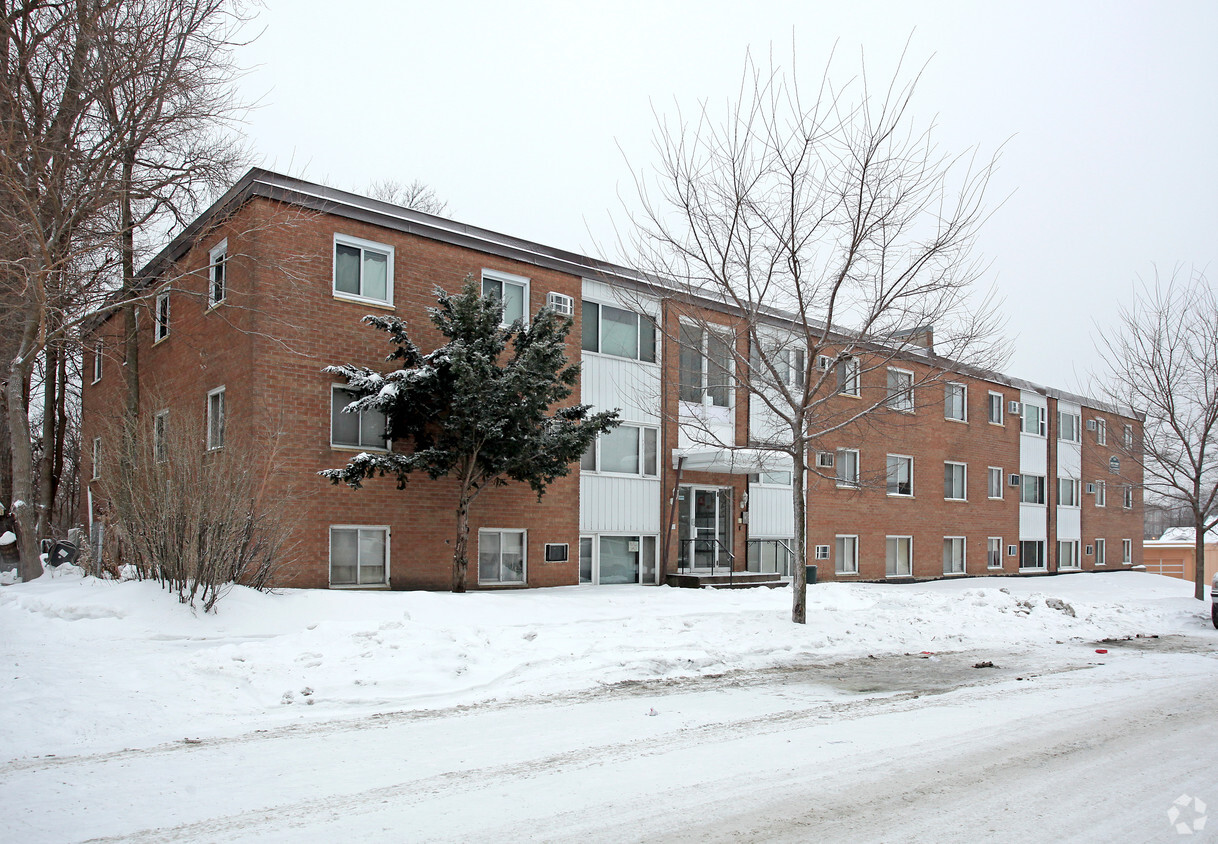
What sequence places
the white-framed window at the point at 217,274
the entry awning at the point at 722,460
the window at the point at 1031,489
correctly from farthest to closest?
the window at the point at 1031,489
the entry awning at the point at 722,460
the white-framed window at the point at 217,274

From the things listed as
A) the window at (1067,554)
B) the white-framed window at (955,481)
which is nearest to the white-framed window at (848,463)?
the white-framed window at (955,481)

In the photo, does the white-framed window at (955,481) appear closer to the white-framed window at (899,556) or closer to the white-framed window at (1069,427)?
the white-framed window at (899,556)

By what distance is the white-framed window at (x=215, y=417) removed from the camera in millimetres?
16188

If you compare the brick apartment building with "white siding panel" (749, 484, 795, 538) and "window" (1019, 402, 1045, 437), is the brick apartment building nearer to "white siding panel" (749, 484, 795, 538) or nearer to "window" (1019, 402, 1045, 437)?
"white siding panel" (749, 484, 795, 538)

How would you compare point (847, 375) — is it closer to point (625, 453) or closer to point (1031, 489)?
point (625, 453)

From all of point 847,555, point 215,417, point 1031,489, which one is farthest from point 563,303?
point 1031,489

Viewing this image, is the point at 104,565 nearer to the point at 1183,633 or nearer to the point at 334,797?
the point at 334,797

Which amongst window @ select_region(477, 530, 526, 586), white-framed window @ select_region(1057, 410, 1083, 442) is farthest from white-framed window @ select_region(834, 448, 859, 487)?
white-framed window @ select_region(1057, 410, 1083, 442)

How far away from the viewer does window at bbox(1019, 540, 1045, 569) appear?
33.3 m

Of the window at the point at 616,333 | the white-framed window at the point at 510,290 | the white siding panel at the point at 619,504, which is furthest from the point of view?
the window at the point at 616,333

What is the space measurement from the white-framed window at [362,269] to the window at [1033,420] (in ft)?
83.0

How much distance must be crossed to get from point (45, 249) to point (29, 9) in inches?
187

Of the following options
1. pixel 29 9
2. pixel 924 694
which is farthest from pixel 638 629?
pixel 29 9

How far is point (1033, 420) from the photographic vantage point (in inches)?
1339
